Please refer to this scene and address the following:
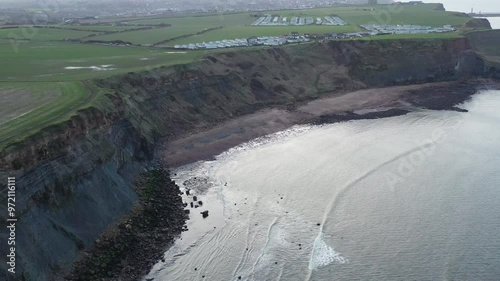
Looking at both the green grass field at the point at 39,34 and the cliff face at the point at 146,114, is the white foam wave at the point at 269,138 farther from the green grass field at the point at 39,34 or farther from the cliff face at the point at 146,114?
the green grass field at the point at 39,34

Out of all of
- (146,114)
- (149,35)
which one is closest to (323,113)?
(146,114)

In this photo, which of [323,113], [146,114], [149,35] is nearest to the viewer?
[146,114]

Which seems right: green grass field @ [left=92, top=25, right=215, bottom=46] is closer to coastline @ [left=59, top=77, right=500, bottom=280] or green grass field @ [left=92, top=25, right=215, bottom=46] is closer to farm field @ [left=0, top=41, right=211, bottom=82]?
farm field @ [left=0, top=41, right=211, bottom=82]

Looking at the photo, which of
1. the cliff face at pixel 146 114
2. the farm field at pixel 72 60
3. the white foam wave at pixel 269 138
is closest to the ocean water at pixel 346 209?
the white foam wave at pixel 269 138

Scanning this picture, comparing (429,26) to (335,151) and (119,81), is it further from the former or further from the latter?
(119,81)

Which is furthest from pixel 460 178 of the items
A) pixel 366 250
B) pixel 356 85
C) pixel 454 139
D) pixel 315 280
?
pixel 356 85

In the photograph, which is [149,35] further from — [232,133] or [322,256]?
[322,256]
